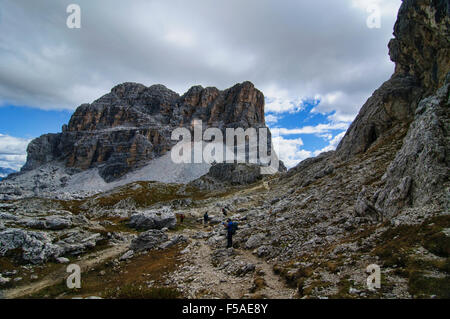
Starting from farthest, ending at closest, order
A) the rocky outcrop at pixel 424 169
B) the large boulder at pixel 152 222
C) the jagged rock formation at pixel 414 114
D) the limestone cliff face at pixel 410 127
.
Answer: the large boulder at pixel 152 222
the jagged rock formation at pixel 414 114
the limestone cliff face at pixel 410 127
the rocky outcrop at pixel 424 169

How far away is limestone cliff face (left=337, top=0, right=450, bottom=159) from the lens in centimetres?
3071

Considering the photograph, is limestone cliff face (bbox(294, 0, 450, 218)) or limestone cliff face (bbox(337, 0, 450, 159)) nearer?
limestone cliff face (bbox(294, 0, 450, 218))

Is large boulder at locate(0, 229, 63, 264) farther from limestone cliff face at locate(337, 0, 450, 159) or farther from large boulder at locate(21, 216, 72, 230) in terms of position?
limestone cliff face at locate(337, 0, 450, 159)

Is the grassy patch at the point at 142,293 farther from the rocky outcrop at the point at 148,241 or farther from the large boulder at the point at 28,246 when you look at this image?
the large boulder at the point at 28,246

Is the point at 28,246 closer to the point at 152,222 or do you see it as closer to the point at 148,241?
the point at 148,241

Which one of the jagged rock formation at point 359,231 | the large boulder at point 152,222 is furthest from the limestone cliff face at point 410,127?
the large boulder at point 152,222

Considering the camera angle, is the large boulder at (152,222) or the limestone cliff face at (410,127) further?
the large boulder at (152,222)

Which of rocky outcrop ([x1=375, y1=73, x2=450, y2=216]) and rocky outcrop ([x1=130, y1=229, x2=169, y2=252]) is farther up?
rocky outcrop ([x1=375, y1=73, x2=450, y2=216])

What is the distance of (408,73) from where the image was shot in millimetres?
47750

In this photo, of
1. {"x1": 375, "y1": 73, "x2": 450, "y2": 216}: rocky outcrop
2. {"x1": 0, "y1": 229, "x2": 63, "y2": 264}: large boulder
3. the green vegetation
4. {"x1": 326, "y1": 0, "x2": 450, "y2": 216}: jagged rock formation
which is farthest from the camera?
{"x1": 0, "y1": 229, "x2": 63, "y2": 264}: large boulder

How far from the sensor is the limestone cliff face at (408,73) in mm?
30708

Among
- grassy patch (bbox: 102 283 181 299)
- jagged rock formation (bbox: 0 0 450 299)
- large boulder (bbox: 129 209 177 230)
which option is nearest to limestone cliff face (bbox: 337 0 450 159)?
jagged rock formation (bbox: 0 0 450 299)

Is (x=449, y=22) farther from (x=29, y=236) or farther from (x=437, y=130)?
(x=29, y=236)

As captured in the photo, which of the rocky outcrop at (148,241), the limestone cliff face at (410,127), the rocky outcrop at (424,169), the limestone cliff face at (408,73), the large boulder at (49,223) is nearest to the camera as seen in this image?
the rocky outcrop at (424,169)
